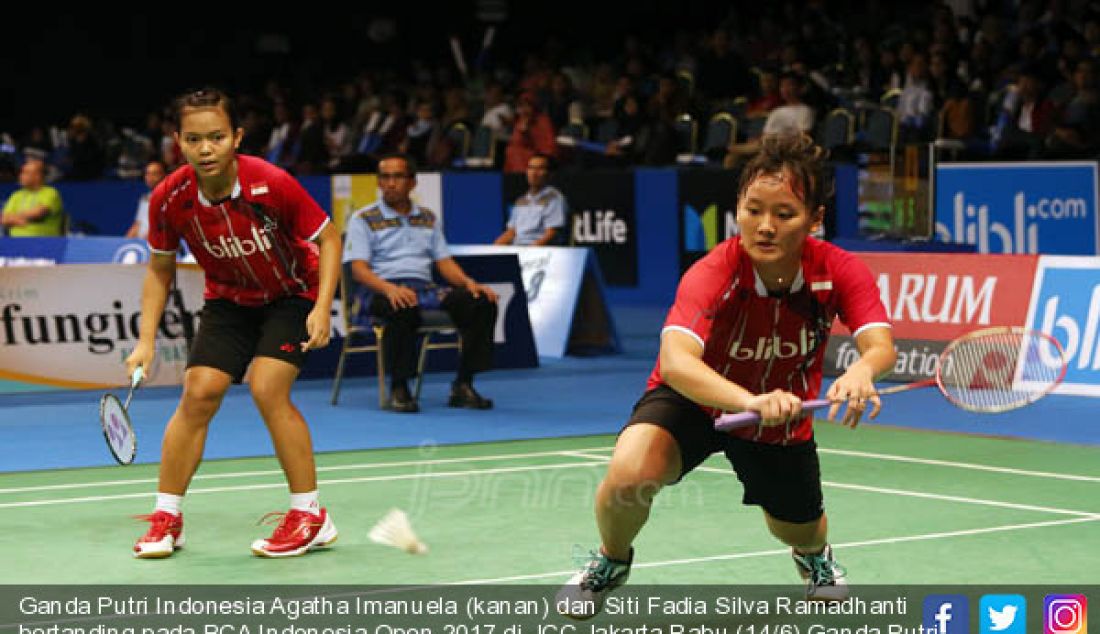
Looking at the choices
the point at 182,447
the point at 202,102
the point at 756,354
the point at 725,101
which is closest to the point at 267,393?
the point at 182,447

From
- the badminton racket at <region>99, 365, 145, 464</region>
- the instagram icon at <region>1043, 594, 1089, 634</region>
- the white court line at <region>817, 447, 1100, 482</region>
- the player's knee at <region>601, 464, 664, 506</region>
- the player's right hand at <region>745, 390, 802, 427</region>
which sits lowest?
the white court line at <region>817, 447, 1100, 482</region>

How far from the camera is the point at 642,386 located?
44.6 feet

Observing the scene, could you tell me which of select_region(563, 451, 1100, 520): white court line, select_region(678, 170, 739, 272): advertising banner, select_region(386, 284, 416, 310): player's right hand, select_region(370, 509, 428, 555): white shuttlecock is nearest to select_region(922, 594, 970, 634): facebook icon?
select_region(370, 509, 428, 555): white shuttlecock

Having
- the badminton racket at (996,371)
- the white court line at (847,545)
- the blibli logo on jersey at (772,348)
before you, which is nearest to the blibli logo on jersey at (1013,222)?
the white court line at (847,545)

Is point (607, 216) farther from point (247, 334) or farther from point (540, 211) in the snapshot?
point (247, 334)

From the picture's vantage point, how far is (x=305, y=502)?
734 cm

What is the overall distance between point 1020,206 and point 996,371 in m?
11.5

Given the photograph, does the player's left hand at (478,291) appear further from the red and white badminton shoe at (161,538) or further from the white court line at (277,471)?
the red and white badminton shoe at (161,538)

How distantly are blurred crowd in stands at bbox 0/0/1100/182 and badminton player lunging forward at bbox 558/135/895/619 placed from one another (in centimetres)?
1167

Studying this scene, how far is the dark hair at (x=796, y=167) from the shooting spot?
5.39 metres

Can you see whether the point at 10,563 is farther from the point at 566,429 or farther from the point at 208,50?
the point at 208,50

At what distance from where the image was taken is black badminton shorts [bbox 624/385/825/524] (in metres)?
5.60

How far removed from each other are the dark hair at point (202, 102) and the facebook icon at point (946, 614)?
126 inches

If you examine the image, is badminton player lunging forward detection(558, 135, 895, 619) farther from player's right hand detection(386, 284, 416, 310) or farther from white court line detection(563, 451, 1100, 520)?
player's right hand detection(386, 284, 416, 310)
